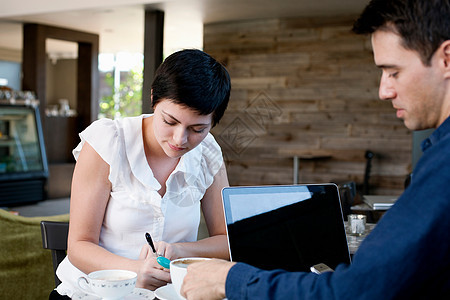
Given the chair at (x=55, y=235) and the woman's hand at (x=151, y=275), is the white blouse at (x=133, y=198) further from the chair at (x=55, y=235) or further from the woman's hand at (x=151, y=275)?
the woman's hand at (x=151, y=275)

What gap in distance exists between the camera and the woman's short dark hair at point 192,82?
4.96 ft

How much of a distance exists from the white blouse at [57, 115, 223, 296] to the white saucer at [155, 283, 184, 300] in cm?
39

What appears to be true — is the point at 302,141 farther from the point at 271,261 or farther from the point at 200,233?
the point at 271,261

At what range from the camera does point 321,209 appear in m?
1.39

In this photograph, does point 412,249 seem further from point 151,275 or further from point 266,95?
point 266,95

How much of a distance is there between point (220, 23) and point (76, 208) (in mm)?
6225

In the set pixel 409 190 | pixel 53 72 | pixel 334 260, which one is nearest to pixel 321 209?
pixel 334 260

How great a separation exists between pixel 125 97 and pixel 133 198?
1128 cm

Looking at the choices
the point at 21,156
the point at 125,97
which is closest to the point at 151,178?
the point at 21,156

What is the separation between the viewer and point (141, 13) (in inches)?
285

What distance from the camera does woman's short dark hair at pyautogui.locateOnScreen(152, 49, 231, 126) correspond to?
1.51 m

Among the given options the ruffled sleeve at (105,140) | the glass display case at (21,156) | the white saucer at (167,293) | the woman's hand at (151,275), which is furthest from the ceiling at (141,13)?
the white saucer at (167,293)

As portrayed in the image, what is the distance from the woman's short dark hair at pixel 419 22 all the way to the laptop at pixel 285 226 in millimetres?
518

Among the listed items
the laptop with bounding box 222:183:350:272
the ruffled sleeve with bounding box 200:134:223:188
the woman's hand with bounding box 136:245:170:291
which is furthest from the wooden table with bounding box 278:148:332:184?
the woman's hand with bounding box 136:245:170:291
